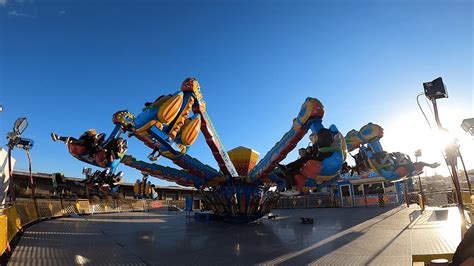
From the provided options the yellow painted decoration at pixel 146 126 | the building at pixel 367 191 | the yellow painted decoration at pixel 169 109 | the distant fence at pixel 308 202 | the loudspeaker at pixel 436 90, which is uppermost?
the yellow painted decoration at pixel 169 109

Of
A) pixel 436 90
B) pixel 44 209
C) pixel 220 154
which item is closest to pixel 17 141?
pixel 220 154

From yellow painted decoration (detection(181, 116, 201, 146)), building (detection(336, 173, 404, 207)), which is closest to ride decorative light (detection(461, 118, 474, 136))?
yellow painted decoration (detection(181, 116, 201, 146))

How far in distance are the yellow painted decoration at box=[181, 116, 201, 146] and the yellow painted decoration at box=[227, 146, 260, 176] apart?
24.5ft

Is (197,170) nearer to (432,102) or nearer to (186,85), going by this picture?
(186,85)

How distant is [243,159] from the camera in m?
17.9

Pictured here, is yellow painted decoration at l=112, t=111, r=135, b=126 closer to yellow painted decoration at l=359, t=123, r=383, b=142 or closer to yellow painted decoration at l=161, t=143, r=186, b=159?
yellow painted decoration at l=161, t=143, r=186, b=159

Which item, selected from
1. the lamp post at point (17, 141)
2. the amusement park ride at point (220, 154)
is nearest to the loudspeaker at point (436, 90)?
the amusement park ride at point (220, 154)

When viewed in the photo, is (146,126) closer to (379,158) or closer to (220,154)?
(220,154)

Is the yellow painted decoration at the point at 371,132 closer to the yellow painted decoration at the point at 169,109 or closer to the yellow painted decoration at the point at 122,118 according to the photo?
the yellow painted decoration at the point at 169,109

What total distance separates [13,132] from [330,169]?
11432 millimetres

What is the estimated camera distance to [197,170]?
50.1 feet

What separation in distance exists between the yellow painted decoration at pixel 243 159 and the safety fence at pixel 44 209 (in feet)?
36.3

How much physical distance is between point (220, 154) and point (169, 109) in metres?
5.38

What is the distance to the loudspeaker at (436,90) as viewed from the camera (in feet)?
17.4
